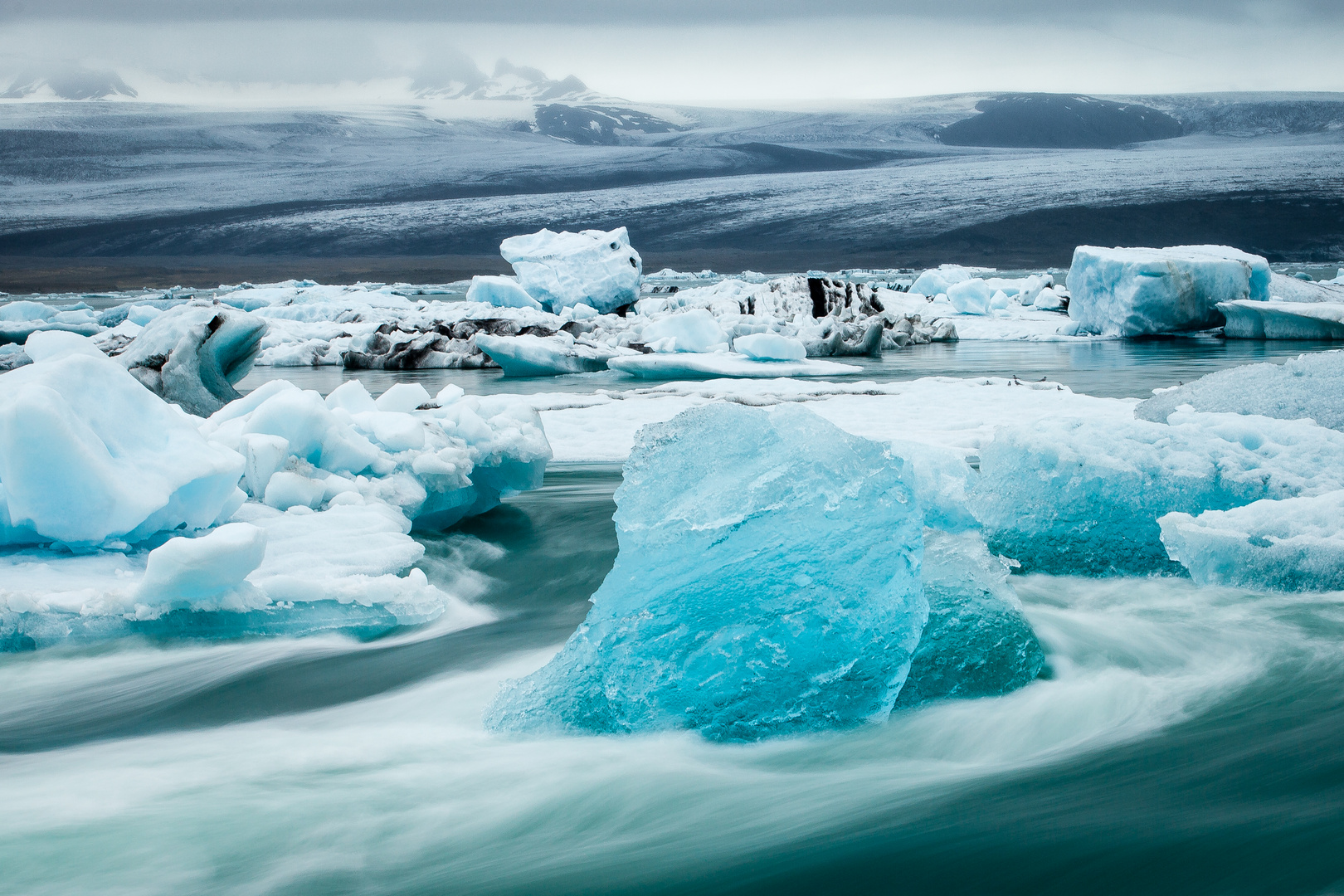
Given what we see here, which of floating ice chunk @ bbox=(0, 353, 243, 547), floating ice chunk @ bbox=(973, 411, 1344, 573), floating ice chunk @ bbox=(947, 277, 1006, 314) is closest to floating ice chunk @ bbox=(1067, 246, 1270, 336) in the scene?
floating ice chunk @ bbox=(947, 277, 1006, 314)

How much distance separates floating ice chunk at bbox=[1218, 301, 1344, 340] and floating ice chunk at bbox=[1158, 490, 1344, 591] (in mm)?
10717

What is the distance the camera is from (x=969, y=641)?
231cm

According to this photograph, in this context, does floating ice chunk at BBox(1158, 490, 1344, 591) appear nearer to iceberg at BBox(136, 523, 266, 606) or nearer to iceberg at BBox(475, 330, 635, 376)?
iceberg at BBox(136, 523, 266, 606)

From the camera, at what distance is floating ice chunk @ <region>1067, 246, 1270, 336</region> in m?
13.3

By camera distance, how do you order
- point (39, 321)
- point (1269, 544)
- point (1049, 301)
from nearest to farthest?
point (1269, 544) < point (39, 321) < point (1049, 301)

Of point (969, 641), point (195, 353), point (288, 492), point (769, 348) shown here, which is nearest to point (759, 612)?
point (969, 641)

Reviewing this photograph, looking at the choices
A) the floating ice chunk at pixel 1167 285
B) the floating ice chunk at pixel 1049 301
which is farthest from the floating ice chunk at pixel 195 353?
the floating ice chunk at pixel 1049 301

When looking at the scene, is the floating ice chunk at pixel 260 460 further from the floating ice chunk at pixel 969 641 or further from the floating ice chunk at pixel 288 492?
the floating ice chunk at pixel 969 641

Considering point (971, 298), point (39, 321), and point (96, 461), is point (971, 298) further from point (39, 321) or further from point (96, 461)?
point (96, 461)

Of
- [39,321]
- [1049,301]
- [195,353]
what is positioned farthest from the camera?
[1049,301]

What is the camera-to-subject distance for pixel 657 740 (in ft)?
6.82

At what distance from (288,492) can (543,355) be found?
24.2 ft

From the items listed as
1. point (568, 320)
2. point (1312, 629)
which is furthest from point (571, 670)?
point (568, 320)

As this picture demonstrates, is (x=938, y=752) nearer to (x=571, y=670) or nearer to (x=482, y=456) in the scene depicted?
(x=571, y=670)
